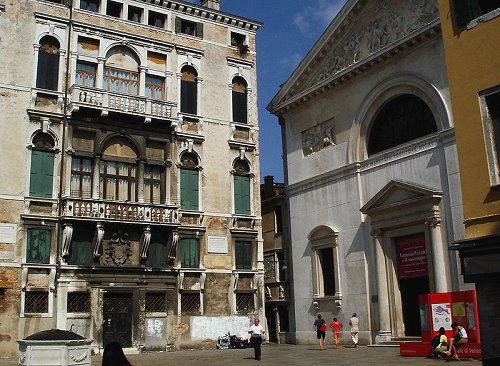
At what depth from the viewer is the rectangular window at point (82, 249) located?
24.4m

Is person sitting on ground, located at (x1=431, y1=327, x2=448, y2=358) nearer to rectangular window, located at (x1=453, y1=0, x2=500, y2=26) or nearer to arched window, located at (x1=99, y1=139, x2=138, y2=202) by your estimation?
A: rectangular window, located at (x1=453, y1=0, x2=500, y2=26)

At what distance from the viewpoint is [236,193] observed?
96.3 feet

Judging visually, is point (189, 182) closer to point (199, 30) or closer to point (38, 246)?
point (38, 246)

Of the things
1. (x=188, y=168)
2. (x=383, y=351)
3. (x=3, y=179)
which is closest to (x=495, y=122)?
(x=383, y=351)

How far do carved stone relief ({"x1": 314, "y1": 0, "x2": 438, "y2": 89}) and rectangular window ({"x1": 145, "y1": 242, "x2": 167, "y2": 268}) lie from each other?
11.2m

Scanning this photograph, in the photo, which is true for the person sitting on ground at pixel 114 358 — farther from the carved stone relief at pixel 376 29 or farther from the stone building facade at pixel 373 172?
the carved stone relief at pixel 376 29

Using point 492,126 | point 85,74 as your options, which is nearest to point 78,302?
point 85,74

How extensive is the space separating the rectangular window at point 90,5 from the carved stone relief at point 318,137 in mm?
11622

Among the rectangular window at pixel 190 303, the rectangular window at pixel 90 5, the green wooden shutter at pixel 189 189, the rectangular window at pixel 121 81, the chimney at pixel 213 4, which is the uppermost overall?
the chimney at pixel 213 4

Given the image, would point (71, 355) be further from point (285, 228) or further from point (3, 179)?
point (285, 228)

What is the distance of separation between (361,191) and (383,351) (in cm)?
741

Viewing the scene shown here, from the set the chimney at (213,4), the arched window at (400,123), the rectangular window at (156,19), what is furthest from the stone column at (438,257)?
the chimney at (213,4)

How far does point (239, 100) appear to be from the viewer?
100ft

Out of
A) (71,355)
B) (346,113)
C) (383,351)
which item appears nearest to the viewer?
(71,355)
